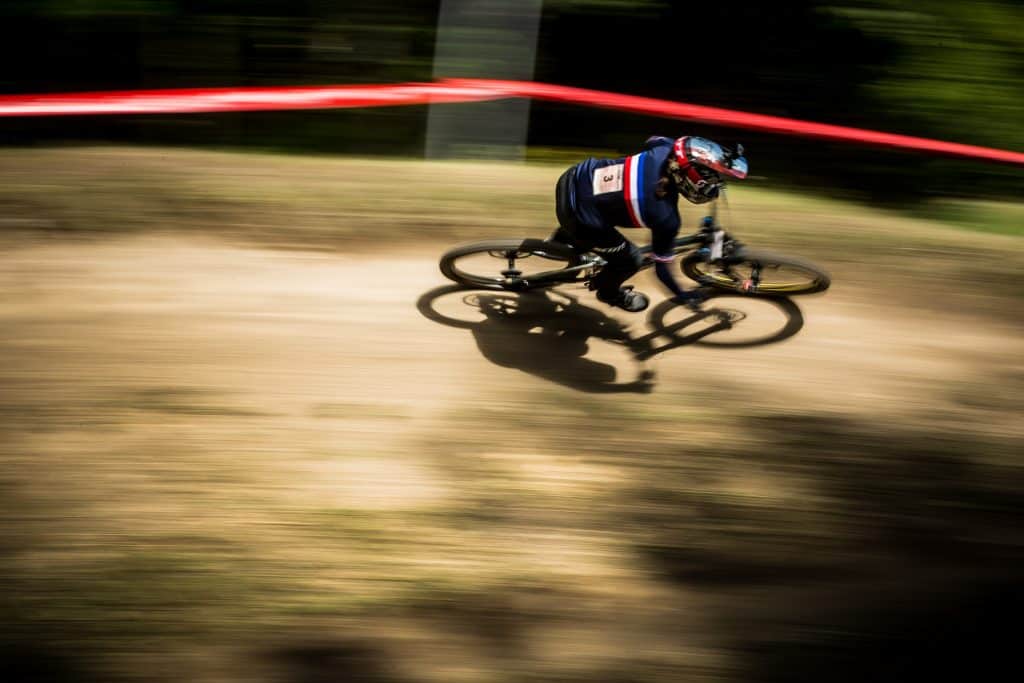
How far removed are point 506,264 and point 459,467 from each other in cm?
287

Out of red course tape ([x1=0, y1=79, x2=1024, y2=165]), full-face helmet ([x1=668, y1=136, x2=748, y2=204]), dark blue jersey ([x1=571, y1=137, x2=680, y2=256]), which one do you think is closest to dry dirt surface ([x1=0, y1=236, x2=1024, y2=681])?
dark blue jersey ([x1=571, y1=137, x2=680, y2=256])

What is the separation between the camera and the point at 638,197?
18.5 ft

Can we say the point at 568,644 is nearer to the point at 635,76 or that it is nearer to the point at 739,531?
the point at 739,531

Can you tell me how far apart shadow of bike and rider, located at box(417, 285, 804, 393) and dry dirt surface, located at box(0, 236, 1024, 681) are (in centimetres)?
3

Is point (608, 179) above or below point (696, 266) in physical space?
above

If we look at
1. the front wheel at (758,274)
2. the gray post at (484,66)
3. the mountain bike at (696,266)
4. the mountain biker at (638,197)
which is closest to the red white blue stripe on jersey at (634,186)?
the mountain biker at (638,197)

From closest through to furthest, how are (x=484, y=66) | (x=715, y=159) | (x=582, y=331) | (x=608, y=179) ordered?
(x=715, y=159) < (x=608, y=179) < (x=582, y=331) < (x=484, y=66)

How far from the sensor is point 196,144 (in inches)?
452

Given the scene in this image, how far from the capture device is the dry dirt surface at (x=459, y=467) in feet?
13.0

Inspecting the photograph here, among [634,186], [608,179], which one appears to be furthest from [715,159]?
[608,179]

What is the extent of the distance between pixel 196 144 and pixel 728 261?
839 cm

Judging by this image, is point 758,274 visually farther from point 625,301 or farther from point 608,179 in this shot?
point 608,179

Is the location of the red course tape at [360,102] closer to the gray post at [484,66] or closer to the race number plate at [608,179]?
the gray post at [484,66]

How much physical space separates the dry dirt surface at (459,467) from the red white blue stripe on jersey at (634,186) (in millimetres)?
1222
